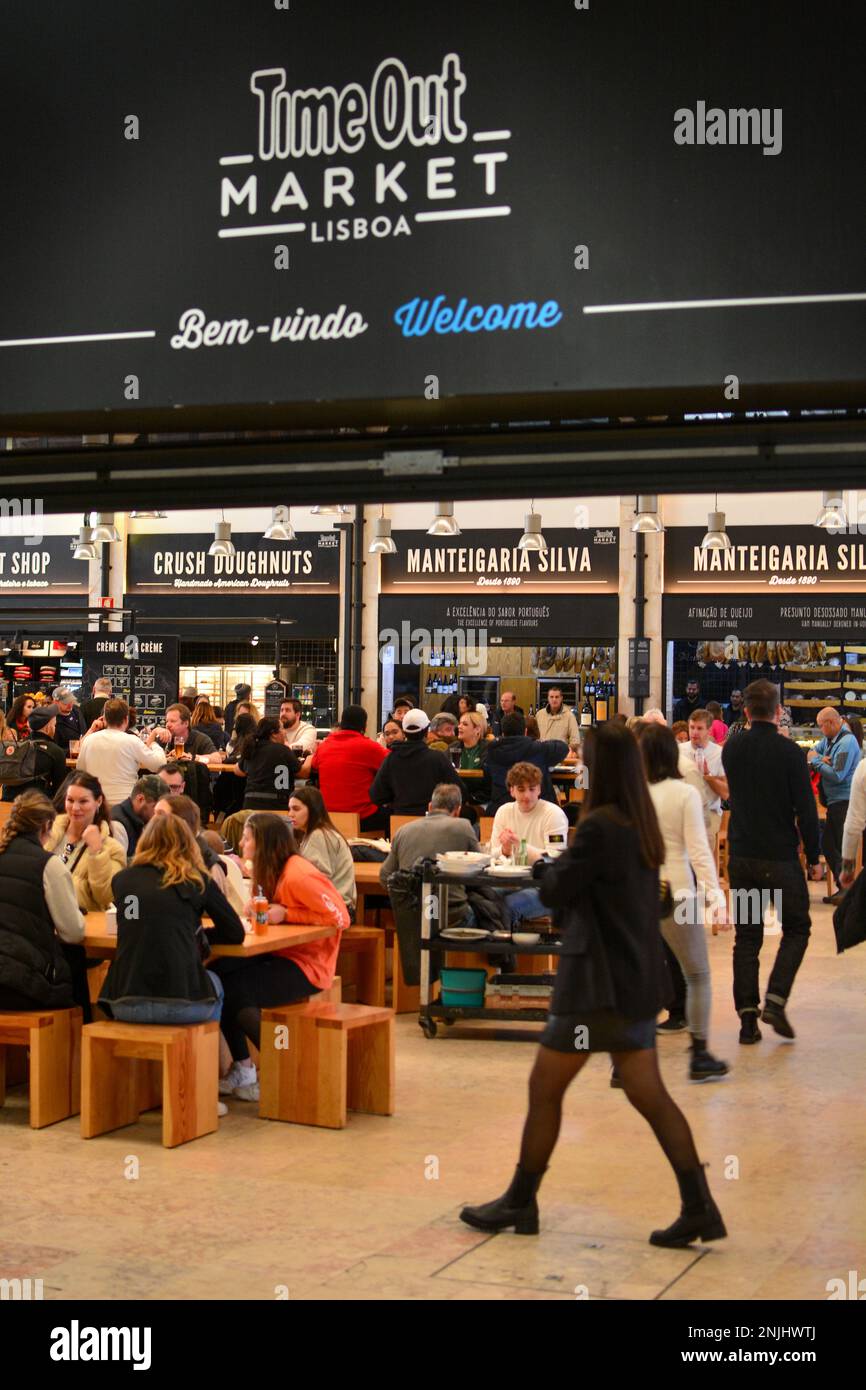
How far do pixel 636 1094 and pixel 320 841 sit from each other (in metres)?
4.37

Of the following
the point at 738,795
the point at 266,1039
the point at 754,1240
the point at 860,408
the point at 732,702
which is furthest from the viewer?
the point at 732,702

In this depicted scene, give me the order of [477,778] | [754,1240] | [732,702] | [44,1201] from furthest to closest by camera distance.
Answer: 1. [732,702]
2. [477,778]
3. [44,1201]
4. [754,1240]

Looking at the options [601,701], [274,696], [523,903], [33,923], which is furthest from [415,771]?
[601,701]

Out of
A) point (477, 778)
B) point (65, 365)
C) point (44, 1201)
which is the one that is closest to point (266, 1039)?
point (44, 1201)

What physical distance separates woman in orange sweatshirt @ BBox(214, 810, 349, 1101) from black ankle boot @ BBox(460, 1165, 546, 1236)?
7.87ft

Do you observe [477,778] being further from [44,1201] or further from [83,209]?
[83,209]

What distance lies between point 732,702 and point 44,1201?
1511 cm

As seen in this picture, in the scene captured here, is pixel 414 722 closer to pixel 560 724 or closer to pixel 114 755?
pixel 114 755

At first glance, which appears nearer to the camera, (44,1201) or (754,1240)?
(754,1240)

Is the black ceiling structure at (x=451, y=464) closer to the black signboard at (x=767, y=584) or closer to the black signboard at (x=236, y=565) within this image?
the black signboard at (x=767, y=584)

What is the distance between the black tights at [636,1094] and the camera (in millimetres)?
5035

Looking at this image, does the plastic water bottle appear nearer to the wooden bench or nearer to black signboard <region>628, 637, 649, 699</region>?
the wooden bench

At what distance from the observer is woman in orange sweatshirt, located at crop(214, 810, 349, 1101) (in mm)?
7699

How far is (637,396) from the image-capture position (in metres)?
3.68
